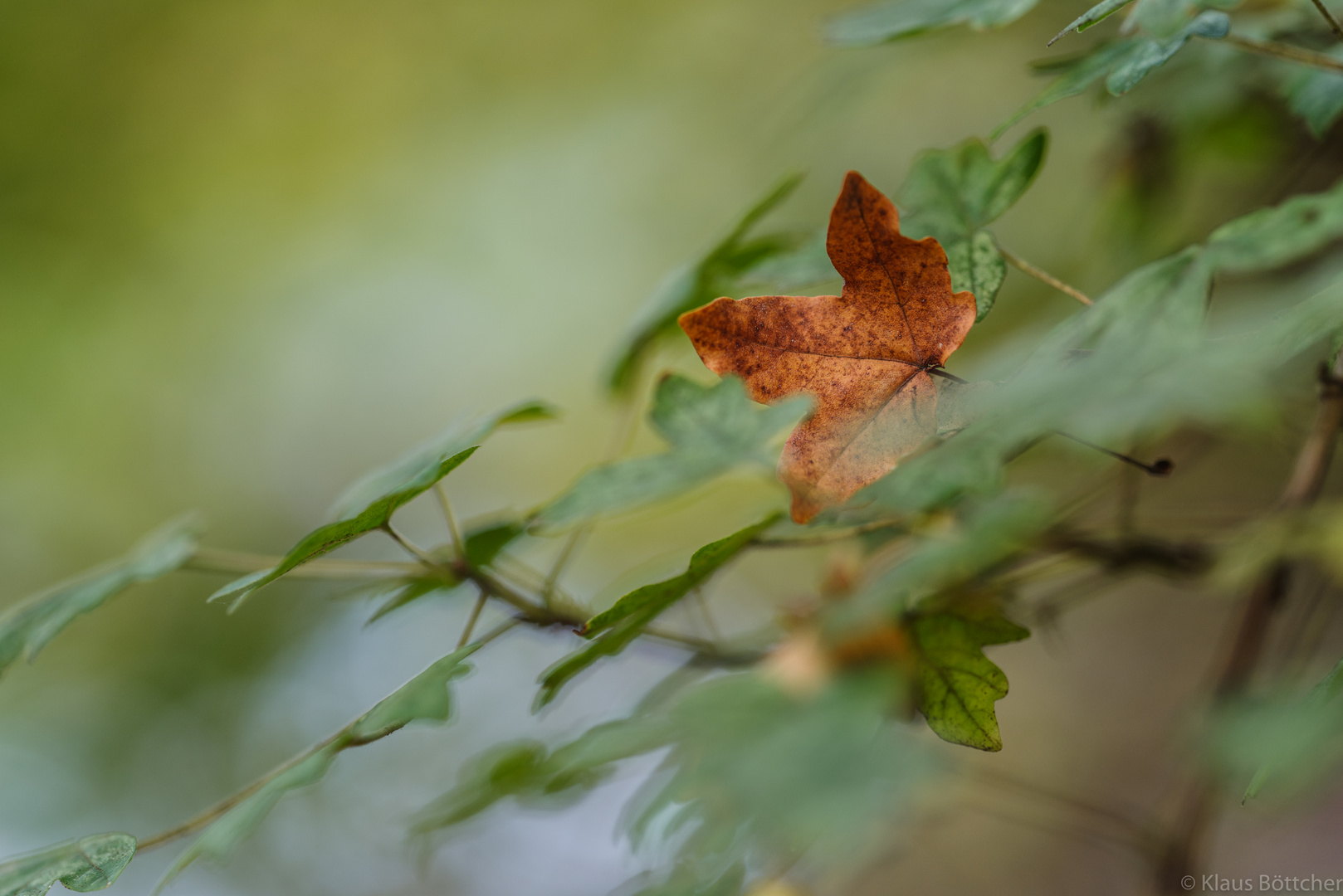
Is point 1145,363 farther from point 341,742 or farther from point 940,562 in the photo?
point 341,742

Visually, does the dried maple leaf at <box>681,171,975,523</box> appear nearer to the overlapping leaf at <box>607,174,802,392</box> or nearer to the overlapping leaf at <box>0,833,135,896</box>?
the overlapping leaf at <box>607,174,802,392</box>

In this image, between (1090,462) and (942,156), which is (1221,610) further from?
(942,156)

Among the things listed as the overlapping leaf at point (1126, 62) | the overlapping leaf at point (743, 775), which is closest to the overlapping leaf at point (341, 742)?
the overlapping leaf at point (743, 775)

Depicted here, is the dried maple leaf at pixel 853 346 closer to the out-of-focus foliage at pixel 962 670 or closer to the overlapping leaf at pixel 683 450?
the overlapping leaf at pixel 683 450

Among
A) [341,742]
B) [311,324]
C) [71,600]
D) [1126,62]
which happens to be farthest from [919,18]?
[311,324]

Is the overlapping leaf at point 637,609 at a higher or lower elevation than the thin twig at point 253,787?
lower

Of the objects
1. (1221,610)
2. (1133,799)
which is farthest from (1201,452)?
(1221,610)
